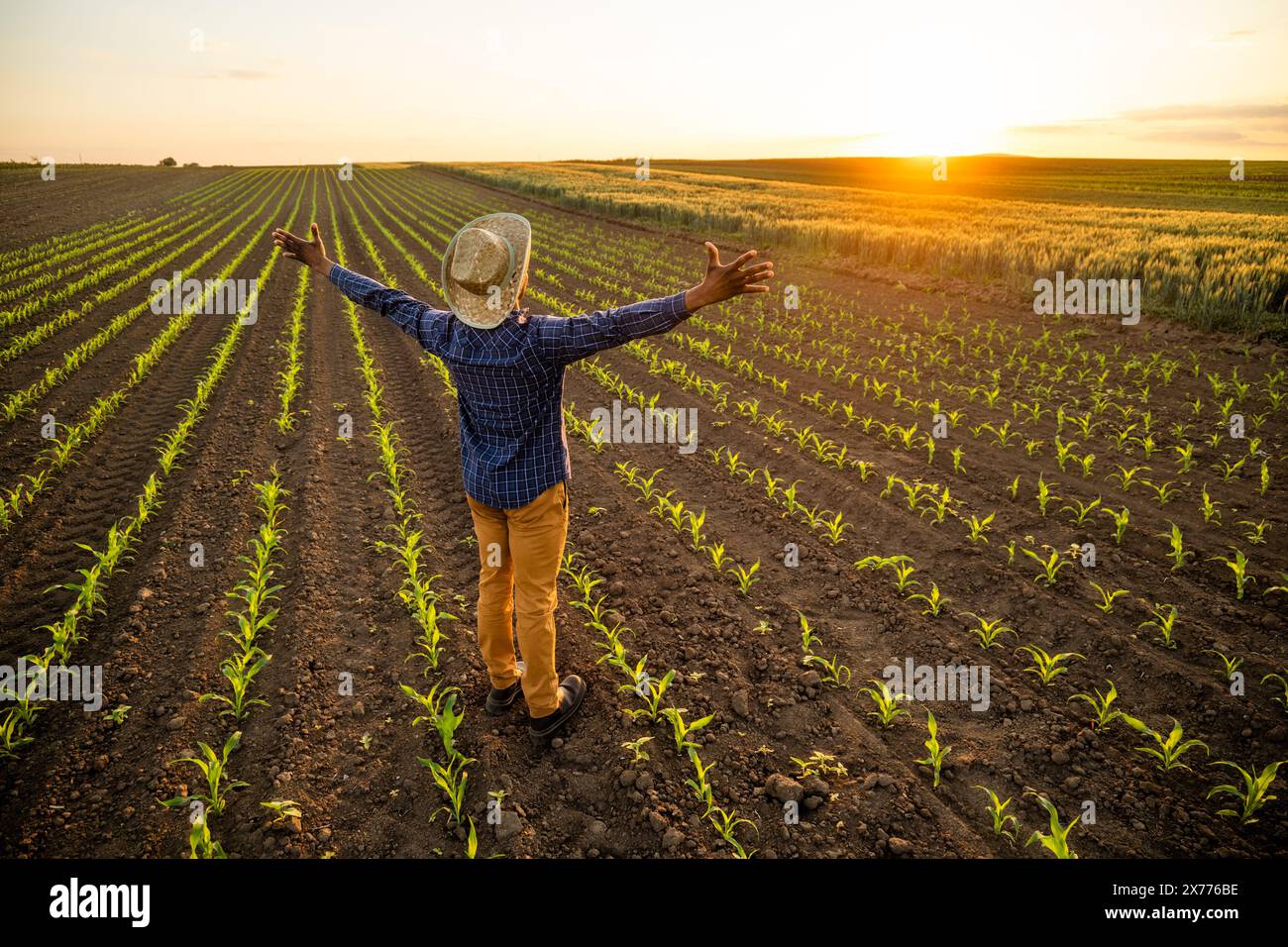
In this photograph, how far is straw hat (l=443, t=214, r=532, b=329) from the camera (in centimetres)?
276

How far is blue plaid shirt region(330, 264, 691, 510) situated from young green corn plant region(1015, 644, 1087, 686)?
3081mm

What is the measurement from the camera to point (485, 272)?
2.76 m

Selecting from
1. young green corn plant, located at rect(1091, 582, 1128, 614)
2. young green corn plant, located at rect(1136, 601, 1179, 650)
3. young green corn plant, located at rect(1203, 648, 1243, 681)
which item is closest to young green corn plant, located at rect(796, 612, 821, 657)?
young green corn plant, located at rect(1091, 582, 1128, 614)

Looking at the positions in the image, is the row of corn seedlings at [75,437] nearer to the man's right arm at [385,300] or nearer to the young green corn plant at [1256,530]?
the man's right arm at [385,300]

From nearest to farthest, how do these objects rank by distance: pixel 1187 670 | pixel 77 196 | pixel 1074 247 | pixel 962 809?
1. pixel 962 809
2. pixel 1187 670
3. pixel 1074 247
4. pixel 77 196

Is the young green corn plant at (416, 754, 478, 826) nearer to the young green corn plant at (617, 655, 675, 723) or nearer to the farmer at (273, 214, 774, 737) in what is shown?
the farmer at (273, 214, 774, 737)

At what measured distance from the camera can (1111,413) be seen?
7.74 m

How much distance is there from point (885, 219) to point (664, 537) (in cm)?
1969

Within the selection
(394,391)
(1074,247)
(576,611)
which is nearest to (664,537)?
(576,611)

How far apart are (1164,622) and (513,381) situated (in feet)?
14.2

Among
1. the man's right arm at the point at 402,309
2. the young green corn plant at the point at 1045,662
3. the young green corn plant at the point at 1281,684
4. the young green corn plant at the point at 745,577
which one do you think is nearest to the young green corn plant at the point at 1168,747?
the young green corn plant at the point at 1045,662

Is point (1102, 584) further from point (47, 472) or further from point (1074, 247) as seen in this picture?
point (1074, 247)
